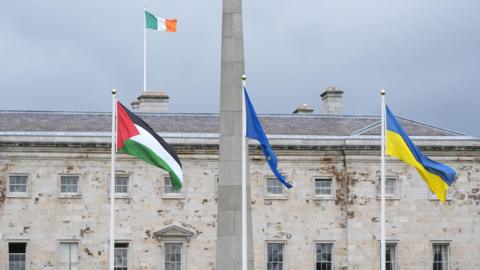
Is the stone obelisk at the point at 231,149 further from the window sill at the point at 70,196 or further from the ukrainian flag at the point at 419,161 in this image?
the window sill at the point at 70,196

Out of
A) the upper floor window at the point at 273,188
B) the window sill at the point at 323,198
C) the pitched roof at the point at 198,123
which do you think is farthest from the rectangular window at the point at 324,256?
the pitched roof at the point at 198,123

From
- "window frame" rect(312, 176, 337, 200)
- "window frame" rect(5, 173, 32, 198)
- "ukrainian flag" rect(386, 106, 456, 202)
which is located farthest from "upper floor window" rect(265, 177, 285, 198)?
"ukrainian flag" rect(386, 106, 456, 202)

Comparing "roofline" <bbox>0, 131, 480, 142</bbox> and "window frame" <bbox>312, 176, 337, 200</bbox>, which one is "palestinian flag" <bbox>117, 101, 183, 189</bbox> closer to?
"roofline" <bbox>0, 131, 480, 142</bbox>

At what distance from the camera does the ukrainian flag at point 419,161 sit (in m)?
38.3

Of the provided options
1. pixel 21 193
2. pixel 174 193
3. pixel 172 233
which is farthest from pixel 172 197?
pixel 21 193

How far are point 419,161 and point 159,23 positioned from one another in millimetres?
25761

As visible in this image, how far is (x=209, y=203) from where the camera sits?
57.8 metres

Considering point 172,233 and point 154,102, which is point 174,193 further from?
point 154,102

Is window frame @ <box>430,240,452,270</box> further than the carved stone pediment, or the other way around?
window frame @ <box>430,240,452,270</box>

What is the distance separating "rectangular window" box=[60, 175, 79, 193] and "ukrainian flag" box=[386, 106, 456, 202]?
71.2ft

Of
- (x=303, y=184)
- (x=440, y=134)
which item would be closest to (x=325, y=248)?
(x=303, y=184)

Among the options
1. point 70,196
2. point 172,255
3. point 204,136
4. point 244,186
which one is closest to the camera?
point 244,186

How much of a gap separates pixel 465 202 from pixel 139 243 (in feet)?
46.5

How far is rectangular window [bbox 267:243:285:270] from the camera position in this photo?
58156 millimetres
